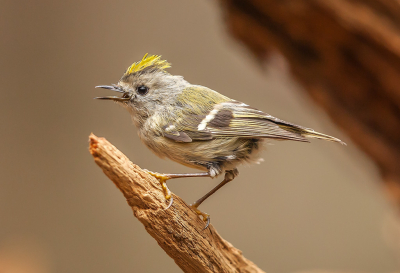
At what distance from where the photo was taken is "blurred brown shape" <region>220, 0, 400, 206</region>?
11.2 ft

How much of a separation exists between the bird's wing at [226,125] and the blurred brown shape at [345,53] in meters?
1.79

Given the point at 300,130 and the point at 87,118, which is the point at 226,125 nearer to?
the point at 300,130

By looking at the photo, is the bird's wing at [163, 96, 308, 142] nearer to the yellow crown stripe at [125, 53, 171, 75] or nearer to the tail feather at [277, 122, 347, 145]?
the tail feather at [277, 122, 347, 145]

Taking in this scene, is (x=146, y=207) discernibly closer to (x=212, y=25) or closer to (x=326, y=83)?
(x=326, y=83)

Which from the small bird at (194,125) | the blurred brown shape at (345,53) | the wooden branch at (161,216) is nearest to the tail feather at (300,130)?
the small bird at (194,125)

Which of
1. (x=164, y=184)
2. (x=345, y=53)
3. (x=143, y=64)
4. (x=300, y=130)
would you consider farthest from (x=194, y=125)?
(x=345, y=53)

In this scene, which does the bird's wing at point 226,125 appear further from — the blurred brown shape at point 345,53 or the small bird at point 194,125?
the blurred brown shape at point 345,53

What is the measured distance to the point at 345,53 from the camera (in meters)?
3.72

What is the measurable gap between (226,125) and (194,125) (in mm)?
191

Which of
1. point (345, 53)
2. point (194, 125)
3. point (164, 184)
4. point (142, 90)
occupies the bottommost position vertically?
point (164, 184)

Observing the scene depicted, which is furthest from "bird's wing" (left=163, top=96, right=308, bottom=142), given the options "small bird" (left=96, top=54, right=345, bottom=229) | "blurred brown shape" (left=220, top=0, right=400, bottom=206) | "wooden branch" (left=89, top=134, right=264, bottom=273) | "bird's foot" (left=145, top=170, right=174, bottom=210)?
"blurred brown shape" (left=220, top=0, right=400, bottom=206)

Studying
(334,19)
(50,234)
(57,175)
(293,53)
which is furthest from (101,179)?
(334,19)

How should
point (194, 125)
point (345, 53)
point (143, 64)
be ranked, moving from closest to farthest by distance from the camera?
point (194, 125) < point (143, 64) < point (345, 53)

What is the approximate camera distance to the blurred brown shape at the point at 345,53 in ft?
11.2
